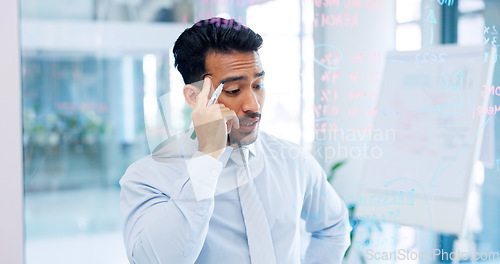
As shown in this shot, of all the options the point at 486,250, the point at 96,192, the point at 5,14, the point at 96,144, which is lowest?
the point at 486,250

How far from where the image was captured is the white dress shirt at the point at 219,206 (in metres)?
1.18

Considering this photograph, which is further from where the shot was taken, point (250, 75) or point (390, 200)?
point (390, 200)

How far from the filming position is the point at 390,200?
179cm

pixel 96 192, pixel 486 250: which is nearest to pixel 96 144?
pixel 96 192

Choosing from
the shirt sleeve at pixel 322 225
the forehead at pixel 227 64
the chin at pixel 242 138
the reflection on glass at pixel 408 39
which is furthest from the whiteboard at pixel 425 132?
the forehead at pixel 227 64

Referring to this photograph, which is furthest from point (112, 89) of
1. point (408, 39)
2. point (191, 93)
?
point (408, 39)

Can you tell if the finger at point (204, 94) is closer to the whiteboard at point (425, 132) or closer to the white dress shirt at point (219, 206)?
the white dress shirt at point (219, 206)

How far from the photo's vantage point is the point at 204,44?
138cm

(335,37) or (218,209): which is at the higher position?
(335,37)

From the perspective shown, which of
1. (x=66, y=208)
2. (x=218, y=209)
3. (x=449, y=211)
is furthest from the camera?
(x=66, y=208)

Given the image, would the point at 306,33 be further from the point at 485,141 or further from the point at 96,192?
the point at 96,192

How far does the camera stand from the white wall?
72.0 inches

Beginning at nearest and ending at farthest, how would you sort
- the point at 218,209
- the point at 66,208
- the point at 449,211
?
the point at 218,209
the point at 449,211
the point at 66,208

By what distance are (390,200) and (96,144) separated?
4.68ft
